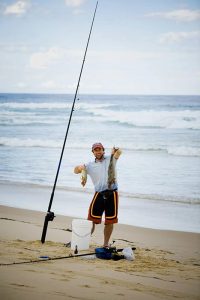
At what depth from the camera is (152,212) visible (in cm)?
759

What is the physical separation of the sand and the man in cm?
47

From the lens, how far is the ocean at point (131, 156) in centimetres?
814

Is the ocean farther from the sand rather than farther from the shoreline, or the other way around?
the sand

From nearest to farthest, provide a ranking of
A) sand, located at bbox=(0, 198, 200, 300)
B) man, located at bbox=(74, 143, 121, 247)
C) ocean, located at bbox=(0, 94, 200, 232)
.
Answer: sand, located at bbox=(0, 198, 200, 300), man, located at bbox=(74, 143, 121, 247), ocean, located at bbox=(0, 94, 200, 232)

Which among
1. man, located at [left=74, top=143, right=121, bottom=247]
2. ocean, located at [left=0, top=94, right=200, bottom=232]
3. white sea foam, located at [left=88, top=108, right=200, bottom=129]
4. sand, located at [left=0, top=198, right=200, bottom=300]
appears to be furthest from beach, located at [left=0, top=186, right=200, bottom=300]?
white sea foam, located at [left=88, top=108, right=200, bottom=129]

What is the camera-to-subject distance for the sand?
322 cm

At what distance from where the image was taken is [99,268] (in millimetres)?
4047

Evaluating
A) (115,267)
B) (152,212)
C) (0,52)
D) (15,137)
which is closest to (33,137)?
(15,137)

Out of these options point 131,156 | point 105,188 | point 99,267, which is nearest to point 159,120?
point 131,156

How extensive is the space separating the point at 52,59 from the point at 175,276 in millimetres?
28882

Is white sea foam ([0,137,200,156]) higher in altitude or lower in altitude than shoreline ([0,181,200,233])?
higher

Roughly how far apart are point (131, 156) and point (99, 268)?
434 inches

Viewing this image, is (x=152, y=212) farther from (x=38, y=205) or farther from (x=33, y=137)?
(x=33, y=137)

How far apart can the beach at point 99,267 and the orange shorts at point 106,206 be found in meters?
0.47
